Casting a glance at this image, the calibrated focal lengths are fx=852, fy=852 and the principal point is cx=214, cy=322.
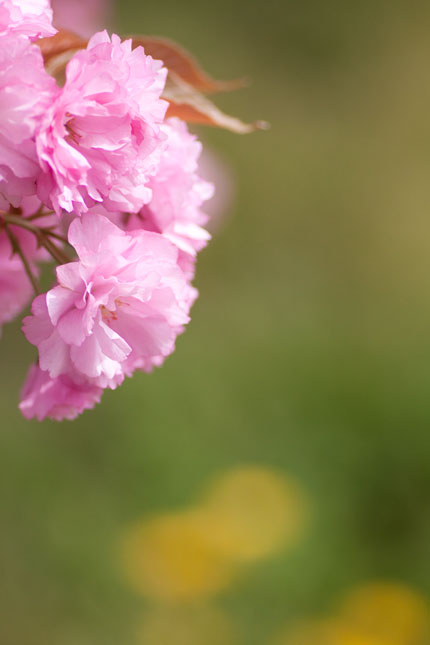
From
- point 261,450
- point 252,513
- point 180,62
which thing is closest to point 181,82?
point 180,62

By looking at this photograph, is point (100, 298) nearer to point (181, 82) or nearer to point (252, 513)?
point (181, 82)

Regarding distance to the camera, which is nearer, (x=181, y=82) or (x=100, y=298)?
(x=100, y=298)

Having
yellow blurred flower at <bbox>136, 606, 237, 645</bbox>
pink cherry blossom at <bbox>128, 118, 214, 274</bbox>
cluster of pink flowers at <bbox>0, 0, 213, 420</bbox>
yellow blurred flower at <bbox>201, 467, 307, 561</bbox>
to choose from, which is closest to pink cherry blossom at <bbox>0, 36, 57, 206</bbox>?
cluster of pink flowers at <bbox>0, 0, 213, 420</bbox>

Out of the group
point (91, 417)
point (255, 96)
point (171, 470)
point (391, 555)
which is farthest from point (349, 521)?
point (255, 96)

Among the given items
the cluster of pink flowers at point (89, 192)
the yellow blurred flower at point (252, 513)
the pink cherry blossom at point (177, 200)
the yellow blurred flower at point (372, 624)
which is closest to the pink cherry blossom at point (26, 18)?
the cluster of pink flowers at point (89, 192)

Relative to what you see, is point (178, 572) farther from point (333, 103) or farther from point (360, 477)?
point (333, 103)

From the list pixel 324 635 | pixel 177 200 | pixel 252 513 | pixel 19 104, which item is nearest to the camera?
pixel 19 104

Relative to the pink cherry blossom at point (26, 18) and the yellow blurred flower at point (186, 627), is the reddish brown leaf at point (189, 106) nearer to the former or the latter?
the pink cherry blossom at point (26, 18)
